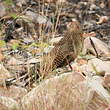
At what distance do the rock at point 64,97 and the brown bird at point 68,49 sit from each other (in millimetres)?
758

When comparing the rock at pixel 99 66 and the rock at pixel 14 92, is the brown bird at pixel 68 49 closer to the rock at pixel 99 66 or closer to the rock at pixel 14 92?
the rock at pixel 99 66

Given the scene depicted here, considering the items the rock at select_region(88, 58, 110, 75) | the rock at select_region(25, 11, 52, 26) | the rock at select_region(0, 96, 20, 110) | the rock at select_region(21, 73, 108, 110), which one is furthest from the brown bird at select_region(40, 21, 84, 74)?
the rock at select_region(25, 11, 52, 26)

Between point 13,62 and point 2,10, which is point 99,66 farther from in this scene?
point 2,10

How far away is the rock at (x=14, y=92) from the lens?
416cm

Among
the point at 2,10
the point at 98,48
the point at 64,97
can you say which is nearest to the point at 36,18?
the point at 2,10

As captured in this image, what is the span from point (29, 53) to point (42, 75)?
4.90 feet

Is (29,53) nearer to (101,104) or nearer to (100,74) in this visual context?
(100,74)

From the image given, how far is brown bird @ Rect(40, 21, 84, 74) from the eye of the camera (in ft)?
16.5

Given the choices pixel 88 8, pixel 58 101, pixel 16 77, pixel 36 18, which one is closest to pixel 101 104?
pixel 58 101

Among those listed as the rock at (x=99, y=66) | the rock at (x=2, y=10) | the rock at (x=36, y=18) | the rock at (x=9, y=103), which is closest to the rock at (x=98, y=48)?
the rock at (x=99, y=66)

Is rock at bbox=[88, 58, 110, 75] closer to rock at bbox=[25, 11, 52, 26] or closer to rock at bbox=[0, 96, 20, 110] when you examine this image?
rock at bbox=[0, 96, 20, 110]

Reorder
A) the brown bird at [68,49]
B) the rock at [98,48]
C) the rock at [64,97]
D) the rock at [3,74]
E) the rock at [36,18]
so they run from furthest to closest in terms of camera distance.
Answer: the rock at [36,18] < the rock at [98,48] < the brown bird at [68,49] < the rock at [3,74] < the rock at [64,97]

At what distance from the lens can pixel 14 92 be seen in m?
4.39

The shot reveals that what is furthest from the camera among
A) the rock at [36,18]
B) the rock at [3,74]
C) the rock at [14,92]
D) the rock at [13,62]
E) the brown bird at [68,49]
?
the rock at [36,18]
